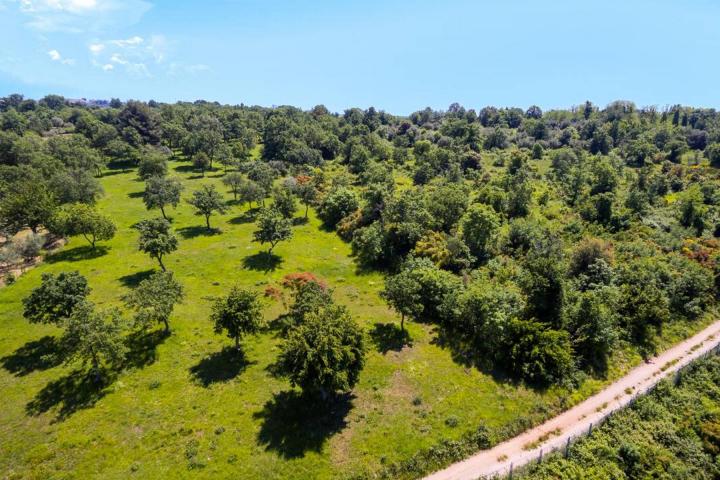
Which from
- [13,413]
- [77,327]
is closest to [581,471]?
[77,327]

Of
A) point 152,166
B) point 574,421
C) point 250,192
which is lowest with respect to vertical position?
point 574,421

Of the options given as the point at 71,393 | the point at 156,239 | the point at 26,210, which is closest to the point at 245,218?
the point at 156,239

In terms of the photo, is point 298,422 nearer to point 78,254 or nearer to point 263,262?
point 263,262

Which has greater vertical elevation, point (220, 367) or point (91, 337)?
point (91, 337)

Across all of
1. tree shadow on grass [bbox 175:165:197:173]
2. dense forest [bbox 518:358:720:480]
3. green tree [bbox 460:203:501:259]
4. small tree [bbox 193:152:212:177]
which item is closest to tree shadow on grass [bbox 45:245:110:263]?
small tree [bbox 193:152:212:177]

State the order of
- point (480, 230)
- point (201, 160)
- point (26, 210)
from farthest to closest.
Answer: point (201, 160) → point (26, 210) → point (480, 230)

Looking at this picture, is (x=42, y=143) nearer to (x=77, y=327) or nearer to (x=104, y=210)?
(x=104, y=210)
